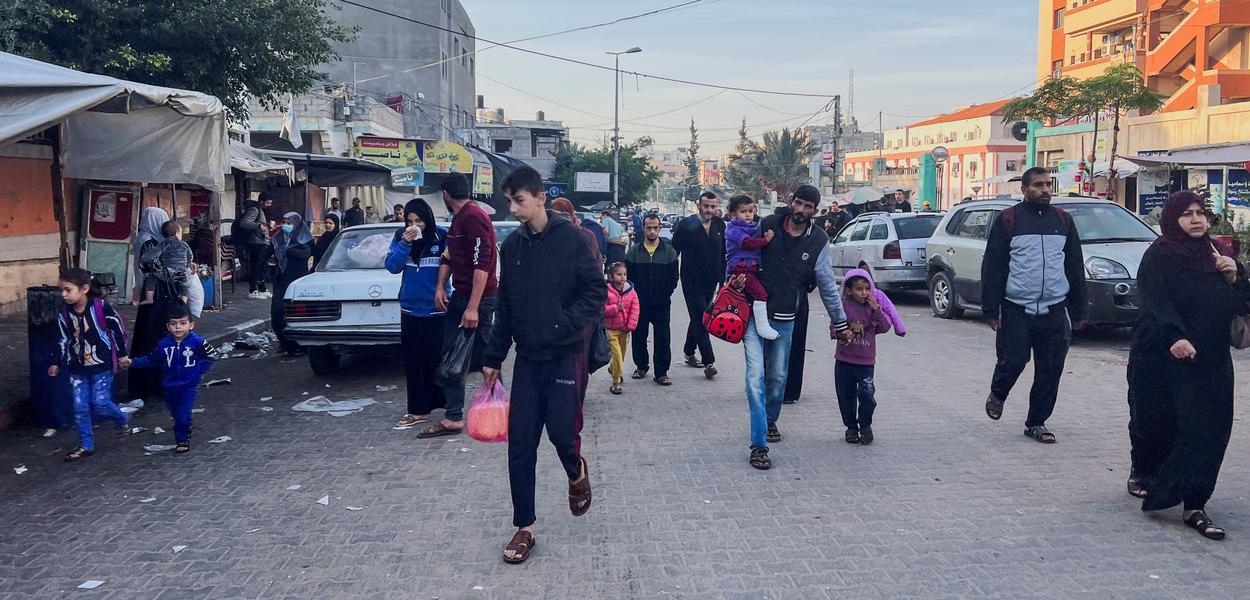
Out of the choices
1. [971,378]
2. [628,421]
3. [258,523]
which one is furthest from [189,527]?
[971,378]

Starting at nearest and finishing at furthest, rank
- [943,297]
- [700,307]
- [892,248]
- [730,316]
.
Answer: [730,316] → [700,307] → [943,297] → [892,248]

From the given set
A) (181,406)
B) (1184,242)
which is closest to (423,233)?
(181,406)

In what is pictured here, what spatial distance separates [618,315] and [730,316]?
2679mm

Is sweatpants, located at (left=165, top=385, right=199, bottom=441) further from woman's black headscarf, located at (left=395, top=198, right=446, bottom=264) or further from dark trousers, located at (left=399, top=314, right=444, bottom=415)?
woman's black headscarf, located at (left=395, top=198, right=446, bottom=264)

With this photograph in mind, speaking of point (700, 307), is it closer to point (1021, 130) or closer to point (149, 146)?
point (149, 146)

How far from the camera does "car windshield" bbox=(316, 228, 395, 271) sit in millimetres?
10711

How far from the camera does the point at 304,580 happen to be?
4516 mm

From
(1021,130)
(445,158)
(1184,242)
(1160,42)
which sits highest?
(1160,42)

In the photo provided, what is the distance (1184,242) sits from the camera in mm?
5133

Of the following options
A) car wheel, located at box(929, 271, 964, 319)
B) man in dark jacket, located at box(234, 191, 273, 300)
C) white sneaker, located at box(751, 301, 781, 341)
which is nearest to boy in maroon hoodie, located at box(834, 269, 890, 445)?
white sneaker, located at box(751, 301, 781, 341)

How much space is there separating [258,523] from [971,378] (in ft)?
22.6

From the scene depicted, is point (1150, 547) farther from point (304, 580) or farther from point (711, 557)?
point (304, 580)

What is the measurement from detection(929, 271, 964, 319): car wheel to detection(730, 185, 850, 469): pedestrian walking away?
8.49 meters

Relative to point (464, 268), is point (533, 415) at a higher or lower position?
lower
